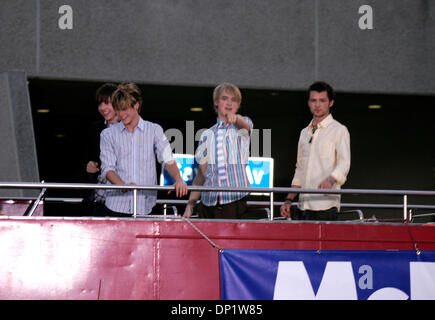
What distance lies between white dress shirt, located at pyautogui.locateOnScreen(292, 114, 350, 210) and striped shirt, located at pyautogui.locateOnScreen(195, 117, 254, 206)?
2.26ft

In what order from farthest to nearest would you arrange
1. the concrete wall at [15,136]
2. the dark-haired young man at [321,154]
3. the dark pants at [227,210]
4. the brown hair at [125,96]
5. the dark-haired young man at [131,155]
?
the concrete wall at [15,136] < the dark-haired young man at [321,154] < the dark pants at [227,210] < the dark-haired young man at [131,155] < the brown hair at [125,96]

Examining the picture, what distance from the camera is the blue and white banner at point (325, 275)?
24.0 feet

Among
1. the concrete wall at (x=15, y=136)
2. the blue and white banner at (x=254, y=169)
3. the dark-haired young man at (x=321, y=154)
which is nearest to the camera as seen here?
the dark-haired young man at (x=321, y=154)

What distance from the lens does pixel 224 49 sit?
13.5 meters

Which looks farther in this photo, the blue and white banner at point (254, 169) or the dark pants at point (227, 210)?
the blue and white banner at point (254, 169)

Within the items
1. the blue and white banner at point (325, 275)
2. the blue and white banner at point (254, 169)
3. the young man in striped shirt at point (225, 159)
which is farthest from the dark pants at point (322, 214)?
the blue and white banner at point (254, 169)

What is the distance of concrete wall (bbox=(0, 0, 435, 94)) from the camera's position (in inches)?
508

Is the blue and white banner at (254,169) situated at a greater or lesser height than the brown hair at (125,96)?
lesser

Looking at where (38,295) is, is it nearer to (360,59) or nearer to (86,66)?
(86,66)

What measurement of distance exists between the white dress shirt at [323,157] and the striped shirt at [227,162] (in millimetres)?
690

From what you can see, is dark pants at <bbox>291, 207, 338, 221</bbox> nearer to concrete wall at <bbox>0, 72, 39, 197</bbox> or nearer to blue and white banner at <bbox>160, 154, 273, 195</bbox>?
concrete wall at <bbox>0, 72, 39, 197</bbox>

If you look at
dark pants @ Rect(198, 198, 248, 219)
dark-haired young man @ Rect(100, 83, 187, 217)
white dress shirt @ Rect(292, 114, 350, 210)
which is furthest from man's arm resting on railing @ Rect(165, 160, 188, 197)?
Result: white dress shirt @ Rect(292, 114, 350, 210)

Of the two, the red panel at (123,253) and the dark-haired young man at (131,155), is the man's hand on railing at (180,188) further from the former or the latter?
the red panel at (123,253)

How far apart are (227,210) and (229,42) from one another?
262 inches
